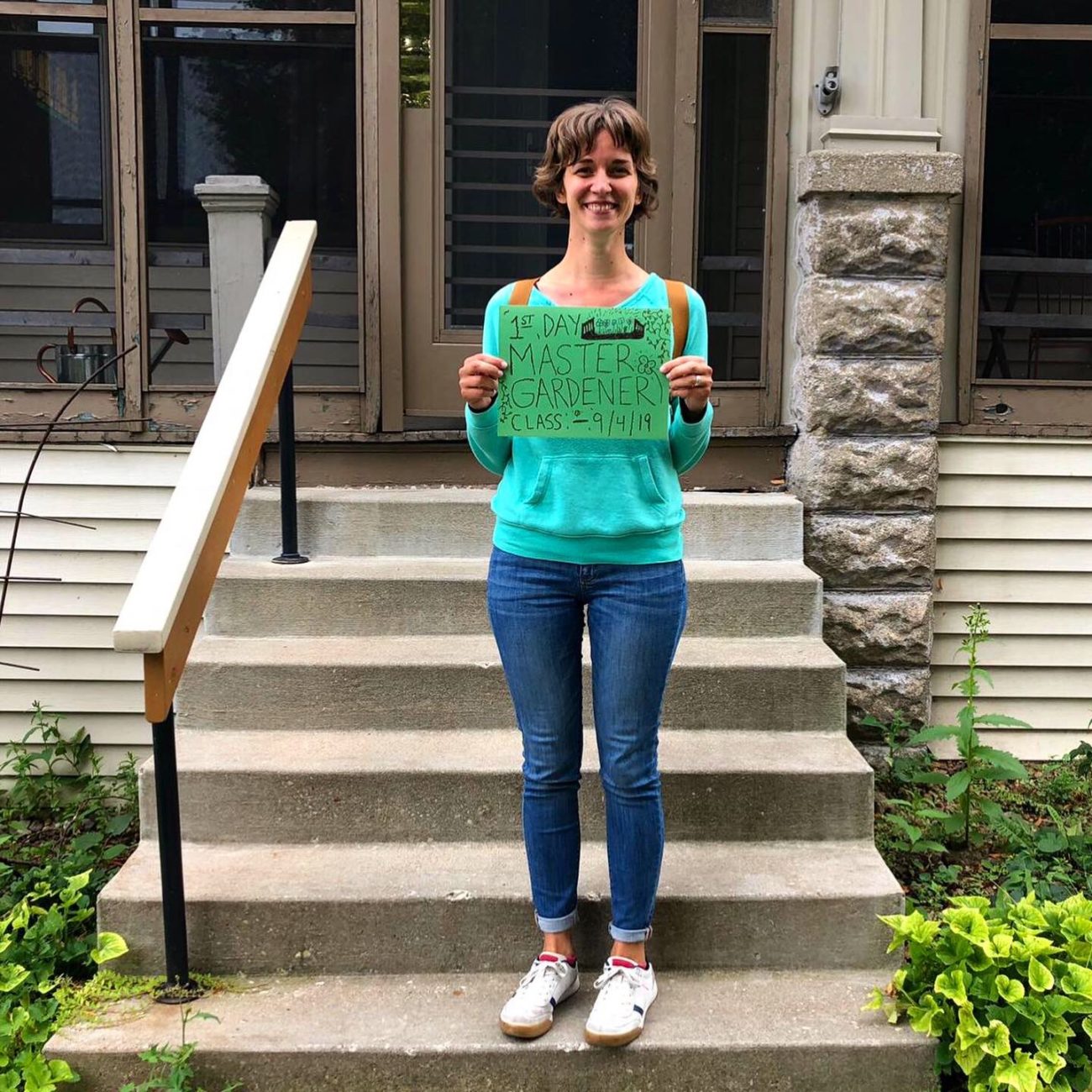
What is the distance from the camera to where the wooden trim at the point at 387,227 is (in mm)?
4090

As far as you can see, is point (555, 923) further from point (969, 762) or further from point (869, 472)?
point (869, 472)

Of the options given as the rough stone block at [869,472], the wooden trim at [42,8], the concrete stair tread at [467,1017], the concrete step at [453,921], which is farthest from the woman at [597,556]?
the wooden trim at [42,8]

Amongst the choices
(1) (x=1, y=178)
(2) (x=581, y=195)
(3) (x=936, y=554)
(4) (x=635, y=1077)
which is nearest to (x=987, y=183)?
(3) (x=936, y=554)

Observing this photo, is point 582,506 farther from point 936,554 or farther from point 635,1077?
point 936,554

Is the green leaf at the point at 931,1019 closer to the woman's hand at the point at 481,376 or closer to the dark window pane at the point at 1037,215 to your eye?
the woman's hand at the point at 481,376

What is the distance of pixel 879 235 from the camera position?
12.6 ft

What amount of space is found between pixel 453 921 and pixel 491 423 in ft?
3.90

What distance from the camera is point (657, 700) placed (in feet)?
7.59

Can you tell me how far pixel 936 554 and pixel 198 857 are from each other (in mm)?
2687

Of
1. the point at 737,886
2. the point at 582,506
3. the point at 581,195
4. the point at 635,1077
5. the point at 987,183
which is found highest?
the point at 987,183

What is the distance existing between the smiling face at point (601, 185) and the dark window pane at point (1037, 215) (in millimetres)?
2445

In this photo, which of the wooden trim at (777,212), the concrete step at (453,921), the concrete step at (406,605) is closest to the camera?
the concrete step at (453,921)

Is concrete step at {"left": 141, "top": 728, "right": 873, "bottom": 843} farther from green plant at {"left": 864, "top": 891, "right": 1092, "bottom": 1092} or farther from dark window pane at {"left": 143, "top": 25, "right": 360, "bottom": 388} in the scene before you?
dark window pane at {"left": 143, "top": 25, "right": 360, "bottom": 388}

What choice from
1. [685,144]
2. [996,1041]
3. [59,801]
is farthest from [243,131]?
[996,1041]
